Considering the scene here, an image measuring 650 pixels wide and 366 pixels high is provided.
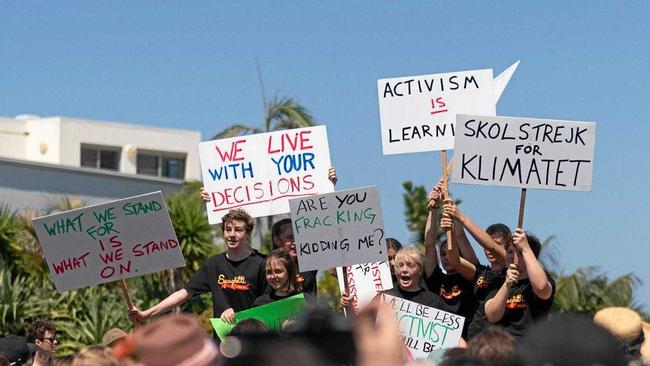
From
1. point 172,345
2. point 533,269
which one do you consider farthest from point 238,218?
point 172,345

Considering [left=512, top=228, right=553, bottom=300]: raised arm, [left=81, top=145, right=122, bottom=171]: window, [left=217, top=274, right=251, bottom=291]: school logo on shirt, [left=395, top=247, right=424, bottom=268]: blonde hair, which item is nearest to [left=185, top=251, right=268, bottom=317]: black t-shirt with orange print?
[left=217, top=274, right=251, bottom=291]: school logo on shirt

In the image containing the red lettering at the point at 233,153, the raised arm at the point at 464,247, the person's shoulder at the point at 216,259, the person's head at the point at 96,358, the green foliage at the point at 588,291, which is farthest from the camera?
the green foliage at the point at 588,291

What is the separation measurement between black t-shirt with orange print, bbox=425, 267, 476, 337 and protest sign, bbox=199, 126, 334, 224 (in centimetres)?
155

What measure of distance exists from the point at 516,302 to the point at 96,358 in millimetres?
3770

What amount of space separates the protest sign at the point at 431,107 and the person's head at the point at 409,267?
1.57m

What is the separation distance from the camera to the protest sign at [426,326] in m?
8.72

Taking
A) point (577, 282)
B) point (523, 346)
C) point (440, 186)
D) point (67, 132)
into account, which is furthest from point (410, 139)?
point (67, 132)

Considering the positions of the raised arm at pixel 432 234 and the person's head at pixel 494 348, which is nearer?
the person's head at pixel 494 348

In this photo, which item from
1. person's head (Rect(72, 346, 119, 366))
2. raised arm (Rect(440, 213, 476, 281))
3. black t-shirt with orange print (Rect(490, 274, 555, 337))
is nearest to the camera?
person's head (Rect(72, 346, 119, 366))

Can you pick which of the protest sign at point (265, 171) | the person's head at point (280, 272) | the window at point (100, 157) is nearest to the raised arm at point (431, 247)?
the person's head at point (280, 272)

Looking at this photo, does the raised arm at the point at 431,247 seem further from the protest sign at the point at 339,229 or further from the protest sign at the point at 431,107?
the protest sign at the point at 431,107

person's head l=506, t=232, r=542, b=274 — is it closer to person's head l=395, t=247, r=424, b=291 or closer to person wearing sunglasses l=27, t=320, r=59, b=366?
person's head l=395, t=247, r=424, b=291

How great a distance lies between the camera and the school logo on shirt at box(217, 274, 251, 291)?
956 centimetres

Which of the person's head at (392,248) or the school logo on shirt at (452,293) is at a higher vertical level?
the person's head at (392,248)
